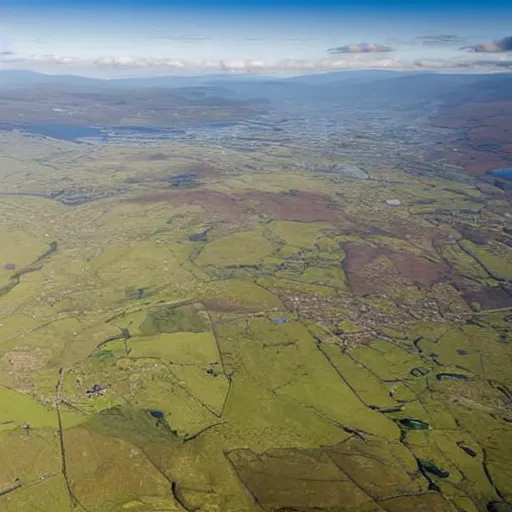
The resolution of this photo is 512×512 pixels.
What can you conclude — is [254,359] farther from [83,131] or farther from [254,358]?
[83,131]

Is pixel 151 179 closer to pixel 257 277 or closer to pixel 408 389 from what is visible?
pixel 257 277

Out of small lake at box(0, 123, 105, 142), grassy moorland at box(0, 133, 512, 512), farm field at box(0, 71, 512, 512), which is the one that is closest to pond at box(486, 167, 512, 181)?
farm field at box(0, 71, 512, 512)

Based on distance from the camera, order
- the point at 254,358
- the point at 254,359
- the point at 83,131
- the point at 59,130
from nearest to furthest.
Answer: the point at 254,359 → the point at 254,358 → the point at 59,130 → the point at 83,131

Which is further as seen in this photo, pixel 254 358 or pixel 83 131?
pixel 83 131

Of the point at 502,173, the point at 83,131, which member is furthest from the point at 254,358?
the point at 83,131

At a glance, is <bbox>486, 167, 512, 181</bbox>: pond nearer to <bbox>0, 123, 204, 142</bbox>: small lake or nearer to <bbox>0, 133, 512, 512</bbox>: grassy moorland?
<bbox>0, 133, 512, 512</bbox>: grassy moorland

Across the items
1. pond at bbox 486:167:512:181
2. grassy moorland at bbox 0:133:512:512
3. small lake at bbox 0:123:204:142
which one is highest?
small lake at bbox 0:123:204:142

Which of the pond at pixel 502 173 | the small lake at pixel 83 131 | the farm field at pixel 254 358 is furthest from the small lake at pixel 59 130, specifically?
the pond at pixel 502 173

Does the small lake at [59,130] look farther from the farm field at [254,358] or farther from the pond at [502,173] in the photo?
the pond at [502,173]

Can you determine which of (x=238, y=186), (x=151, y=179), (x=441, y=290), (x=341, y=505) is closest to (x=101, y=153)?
(x=151, y=179)
